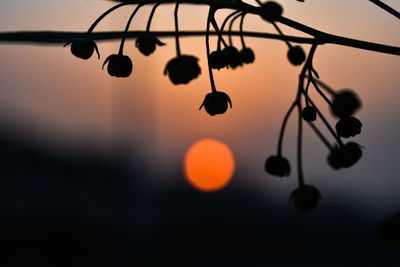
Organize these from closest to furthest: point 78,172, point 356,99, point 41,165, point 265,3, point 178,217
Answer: point 356,99 → point 265,3 → point 178,217 → point 78,172 → point 41,165

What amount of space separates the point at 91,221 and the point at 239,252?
10.9 meters

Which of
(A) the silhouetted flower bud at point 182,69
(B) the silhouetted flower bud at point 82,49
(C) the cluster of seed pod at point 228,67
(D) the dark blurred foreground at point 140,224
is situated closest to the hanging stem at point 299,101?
(C) the cluster of seed pod at point 228,67

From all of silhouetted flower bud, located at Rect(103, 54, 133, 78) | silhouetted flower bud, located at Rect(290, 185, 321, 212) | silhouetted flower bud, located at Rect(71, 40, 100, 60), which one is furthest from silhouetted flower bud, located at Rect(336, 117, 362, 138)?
silhouetted flower bud, located at Rect(71, 40, 100, 60)

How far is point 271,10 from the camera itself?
1.09m

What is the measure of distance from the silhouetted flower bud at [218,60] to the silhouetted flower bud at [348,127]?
447mm

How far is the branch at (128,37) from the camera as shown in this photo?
816mm

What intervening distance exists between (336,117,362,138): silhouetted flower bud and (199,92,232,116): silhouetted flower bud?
0.39m

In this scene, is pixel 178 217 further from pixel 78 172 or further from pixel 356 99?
pixel 356 99

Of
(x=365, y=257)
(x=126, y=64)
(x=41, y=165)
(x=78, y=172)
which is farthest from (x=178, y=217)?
(x=126, y=64)

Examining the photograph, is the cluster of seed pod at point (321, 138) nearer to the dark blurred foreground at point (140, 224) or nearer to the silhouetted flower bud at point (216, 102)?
the silhouetted flower bud at point (216, 102)

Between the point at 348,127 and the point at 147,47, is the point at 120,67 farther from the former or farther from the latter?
the point at 348,127

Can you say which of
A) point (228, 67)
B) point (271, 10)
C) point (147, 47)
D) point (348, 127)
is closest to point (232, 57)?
point (228, 67)

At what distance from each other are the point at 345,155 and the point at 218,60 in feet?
1.77

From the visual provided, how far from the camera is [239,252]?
31.2 meters
